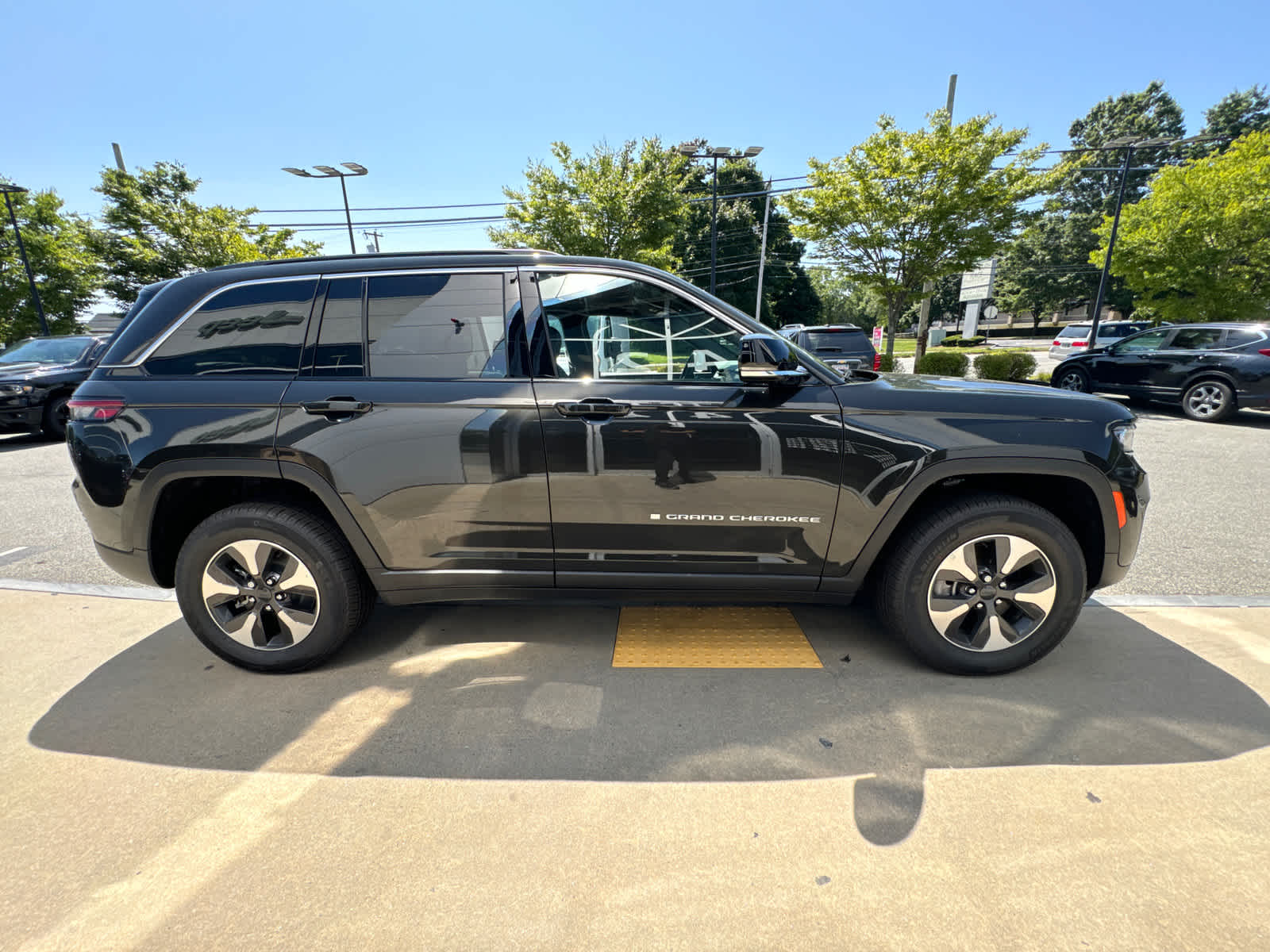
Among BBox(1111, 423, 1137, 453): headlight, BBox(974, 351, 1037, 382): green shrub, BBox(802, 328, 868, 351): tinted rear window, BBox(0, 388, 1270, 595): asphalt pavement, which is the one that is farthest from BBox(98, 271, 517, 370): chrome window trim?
BBox(974, 351, 1037, 382): green shrub

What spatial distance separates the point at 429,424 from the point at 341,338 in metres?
0.56

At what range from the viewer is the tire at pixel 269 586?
2.56 meters

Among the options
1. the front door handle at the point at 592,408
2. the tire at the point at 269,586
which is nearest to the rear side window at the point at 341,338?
the tire at the point at 269,586

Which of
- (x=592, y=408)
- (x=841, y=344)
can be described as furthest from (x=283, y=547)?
(x=841, y=344)

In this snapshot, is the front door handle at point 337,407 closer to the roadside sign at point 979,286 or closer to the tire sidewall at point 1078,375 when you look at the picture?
the tire sidewall at point 1078,375

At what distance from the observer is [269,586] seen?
2625mm

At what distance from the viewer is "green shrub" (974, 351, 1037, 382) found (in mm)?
12734

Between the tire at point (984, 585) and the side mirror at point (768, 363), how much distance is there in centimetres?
90

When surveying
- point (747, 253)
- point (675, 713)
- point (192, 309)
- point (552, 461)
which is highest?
point (747, 253)

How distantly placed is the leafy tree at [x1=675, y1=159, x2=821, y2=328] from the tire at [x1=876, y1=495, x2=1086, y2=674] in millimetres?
36423

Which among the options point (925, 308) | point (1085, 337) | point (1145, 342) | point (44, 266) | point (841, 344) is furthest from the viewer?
point (1085, 337)

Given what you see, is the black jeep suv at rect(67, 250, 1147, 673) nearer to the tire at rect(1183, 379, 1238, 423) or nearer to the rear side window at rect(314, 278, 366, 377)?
the rear side window at rect(314, 278, 366, 377)

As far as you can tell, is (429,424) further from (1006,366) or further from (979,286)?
(979,286)

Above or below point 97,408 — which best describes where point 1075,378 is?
below
